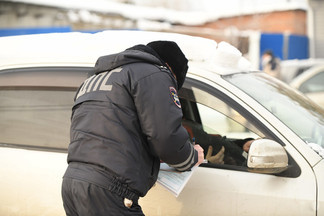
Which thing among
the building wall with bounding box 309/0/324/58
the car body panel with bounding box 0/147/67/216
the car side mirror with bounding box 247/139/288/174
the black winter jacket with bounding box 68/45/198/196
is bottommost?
the building wall with bounding box 309/0/324/58

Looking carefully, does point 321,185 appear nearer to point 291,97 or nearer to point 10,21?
point 291,97

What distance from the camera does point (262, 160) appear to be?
2293 millimetres

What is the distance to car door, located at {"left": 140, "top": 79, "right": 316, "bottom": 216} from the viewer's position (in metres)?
2.35

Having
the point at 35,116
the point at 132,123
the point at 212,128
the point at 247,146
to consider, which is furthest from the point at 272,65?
the point at 132,123

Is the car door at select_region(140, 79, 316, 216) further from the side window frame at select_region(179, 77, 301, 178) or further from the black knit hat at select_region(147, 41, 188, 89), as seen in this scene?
the black knit hat at select_region(147, 41, 188, 89)

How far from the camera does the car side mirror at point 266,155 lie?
228cm

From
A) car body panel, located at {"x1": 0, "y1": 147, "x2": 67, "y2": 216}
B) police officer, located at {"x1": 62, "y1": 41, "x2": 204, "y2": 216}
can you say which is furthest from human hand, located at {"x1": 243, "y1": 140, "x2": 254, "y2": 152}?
car body panel, located at {"x1": 0, "y1": 147, "x2": 67, "y2": 216}

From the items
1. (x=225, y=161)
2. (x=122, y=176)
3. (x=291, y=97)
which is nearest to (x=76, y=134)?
(x=122, y=176)

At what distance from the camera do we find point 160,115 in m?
1.90

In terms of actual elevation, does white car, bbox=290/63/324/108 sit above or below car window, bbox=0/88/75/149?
below

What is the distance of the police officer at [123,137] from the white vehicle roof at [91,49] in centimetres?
74

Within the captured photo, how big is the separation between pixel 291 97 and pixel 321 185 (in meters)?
0.92

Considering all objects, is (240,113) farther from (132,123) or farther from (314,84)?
(314,84)

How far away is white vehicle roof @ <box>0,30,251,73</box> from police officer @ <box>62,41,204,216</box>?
2.42ft
